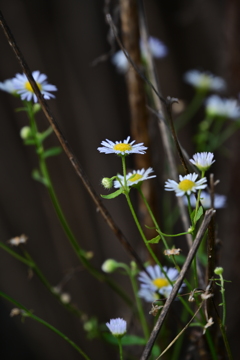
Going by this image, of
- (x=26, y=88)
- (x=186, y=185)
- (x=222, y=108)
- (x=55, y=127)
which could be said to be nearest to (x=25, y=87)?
(x=26, y=88)

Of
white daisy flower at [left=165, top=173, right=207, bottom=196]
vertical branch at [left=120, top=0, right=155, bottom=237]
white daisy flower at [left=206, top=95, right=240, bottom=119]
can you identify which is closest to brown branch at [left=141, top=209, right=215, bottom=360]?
white daisy flower at [left=165, top=173, right=207, bottom=196]

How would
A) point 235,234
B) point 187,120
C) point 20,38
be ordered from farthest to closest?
1. point 187,120
2. point 235,234
3. point 20,38

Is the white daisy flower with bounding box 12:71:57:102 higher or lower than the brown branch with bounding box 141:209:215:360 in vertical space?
higher

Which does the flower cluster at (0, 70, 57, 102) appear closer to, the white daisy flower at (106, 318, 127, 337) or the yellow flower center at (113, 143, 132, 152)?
the yellow flower center at (113, 143, 132, 152)

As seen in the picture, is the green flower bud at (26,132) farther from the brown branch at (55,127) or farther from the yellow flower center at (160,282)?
the yellow flower center at (160,282)

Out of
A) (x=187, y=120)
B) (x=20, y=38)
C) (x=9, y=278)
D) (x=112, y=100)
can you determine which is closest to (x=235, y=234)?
(x=187, y=120)

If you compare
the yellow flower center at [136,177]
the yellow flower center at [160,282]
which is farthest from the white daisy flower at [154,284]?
the yellow flower center at [136,177]

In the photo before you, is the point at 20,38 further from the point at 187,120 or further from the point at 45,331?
the point at 45,331
